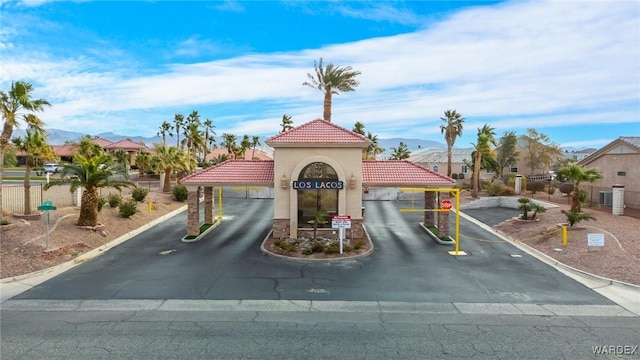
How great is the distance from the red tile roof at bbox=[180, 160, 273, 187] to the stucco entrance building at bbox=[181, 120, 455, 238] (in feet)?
0.21

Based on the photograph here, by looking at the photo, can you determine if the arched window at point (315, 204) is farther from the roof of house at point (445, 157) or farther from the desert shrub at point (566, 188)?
the roof of house at point (445, 157)

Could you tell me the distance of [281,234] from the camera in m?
25.5

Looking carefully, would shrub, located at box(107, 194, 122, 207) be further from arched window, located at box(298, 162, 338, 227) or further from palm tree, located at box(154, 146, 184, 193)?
arched window, located at box(298, 162, 338, 227)

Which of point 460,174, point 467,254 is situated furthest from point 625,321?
point 460,174

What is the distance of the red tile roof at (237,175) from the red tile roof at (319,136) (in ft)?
8.77

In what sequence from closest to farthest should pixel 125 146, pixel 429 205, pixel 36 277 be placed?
pixel 36 277, pixel 429 205, pixel 125 146

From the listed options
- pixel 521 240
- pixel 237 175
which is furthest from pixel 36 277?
pixel 521 240

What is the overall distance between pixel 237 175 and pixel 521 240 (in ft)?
60.6

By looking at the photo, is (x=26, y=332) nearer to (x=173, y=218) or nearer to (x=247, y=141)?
(x=173, y=218)

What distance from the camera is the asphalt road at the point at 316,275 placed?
15711mm

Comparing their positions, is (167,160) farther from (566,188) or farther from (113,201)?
(566,188)

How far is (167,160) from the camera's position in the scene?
42.7 metres

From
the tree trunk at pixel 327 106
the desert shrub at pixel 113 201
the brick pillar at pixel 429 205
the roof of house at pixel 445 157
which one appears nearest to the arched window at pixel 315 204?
the brick pillar at pixel 429 205

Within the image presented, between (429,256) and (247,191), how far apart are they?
2873cm
